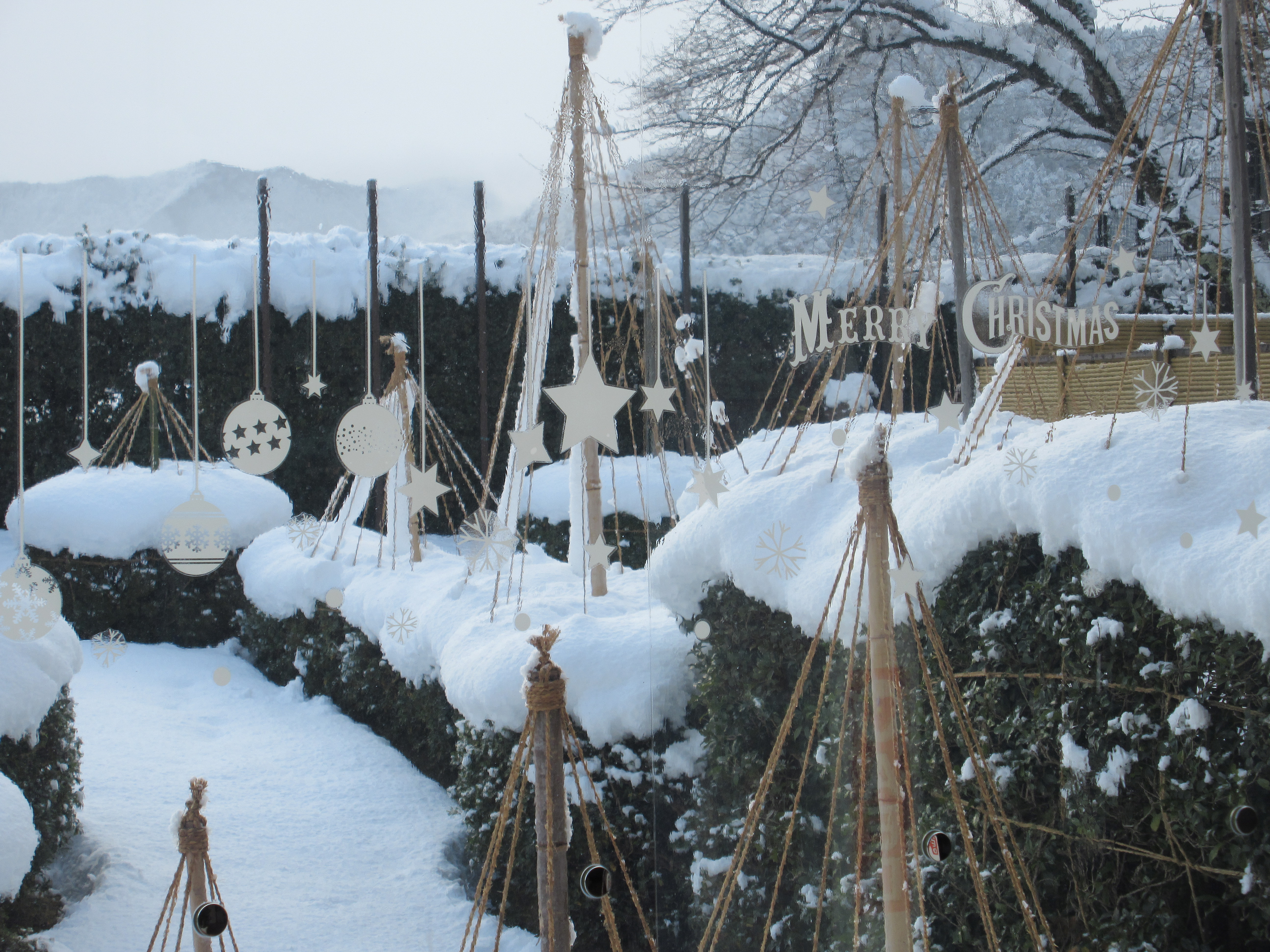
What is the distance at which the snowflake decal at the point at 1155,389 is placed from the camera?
1.28 meters

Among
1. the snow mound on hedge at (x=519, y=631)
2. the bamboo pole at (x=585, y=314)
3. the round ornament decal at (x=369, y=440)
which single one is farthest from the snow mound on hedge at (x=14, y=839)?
the bamboo pole at (x=585, y=314)

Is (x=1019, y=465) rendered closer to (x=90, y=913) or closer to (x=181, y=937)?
(x=181, y=937)

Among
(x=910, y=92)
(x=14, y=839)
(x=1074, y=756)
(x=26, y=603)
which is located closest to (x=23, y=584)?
(x=26, y=603)

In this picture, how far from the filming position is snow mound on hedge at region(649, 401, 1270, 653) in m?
1.05

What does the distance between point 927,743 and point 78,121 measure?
5.37 ft

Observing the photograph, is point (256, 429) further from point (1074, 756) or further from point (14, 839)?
point (1074, 756)

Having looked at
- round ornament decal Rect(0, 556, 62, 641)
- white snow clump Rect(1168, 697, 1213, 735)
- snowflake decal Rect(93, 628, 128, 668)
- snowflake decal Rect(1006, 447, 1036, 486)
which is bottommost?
snowflake decal Rect(93, 628, 128, 668)

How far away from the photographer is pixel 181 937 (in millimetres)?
1473

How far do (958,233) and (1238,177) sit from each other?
386 millimetres

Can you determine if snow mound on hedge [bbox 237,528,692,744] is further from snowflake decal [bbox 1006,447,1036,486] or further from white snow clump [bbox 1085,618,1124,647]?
white snow clump [bbox 1085,618,1124,647]

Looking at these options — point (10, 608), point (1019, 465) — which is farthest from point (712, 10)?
point (10, 608)

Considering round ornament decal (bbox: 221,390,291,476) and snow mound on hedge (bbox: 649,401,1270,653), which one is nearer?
snow mound on hedge (bbox: 649,401,1270,653)

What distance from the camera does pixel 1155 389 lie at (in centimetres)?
130

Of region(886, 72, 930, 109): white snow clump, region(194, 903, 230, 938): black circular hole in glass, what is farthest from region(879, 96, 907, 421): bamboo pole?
region(194, 903, 230, 938): black circular hole in glass
